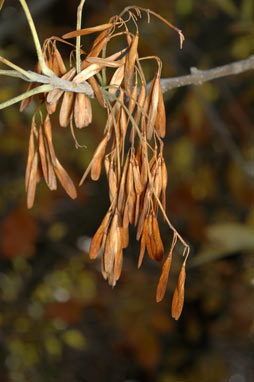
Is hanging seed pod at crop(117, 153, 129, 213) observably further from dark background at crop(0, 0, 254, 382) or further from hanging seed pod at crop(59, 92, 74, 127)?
dark background at crop(0, 0, 254, 382)

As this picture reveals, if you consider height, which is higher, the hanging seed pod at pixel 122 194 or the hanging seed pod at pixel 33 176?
the hanging seed pod at pixel 33 176

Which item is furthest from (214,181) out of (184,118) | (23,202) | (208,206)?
(23,202)

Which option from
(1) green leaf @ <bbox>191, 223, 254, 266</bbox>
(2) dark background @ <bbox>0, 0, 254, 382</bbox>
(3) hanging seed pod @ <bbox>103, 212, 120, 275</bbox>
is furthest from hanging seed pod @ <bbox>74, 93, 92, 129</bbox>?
(2) dark background @ <bbox>0, 0, 254, 382</bbox>

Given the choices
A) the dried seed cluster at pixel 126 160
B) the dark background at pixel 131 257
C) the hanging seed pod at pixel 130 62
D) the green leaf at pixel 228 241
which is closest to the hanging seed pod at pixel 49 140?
the dried seed cluster at pixel 126 160

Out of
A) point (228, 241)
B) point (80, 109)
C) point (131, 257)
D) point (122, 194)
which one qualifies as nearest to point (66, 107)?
point (80, 109)

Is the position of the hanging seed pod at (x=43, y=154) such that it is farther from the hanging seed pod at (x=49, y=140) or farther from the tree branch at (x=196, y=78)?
the tree branch at (x=196, y=78)

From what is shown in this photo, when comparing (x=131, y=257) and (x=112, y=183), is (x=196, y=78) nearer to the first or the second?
(x=112, y=183)

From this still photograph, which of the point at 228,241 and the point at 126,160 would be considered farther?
the point at 228,241

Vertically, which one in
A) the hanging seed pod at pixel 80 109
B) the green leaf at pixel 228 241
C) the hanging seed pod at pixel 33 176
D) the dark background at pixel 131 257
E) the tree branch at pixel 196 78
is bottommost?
the dark background at pixel 131 257

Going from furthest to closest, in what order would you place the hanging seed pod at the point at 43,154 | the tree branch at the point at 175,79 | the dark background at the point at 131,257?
the dark background at the point at 131,257 < the hanging seed pod at the point at 43,154 < the tree branch at the point at 175,79
